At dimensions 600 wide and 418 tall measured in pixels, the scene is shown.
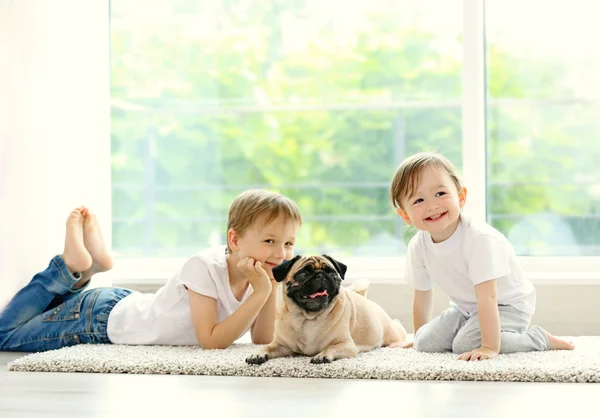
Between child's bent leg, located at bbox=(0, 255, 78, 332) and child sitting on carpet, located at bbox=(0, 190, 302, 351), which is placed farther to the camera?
child's bent leg, located at bbox=(0, 255, 78, 332)

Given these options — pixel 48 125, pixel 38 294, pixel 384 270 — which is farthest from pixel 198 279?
pixel 384 270

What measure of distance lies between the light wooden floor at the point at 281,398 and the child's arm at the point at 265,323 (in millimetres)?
467

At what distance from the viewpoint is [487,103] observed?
305cm

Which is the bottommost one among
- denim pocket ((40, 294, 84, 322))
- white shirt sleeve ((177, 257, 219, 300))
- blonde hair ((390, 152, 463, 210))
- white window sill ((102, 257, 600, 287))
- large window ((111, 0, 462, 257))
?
denim pocket ((40, 294, 84, 322))

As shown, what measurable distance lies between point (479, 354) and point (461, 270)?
0.83 ft

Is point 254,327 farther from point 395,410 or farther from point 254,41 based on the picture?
point 254,41

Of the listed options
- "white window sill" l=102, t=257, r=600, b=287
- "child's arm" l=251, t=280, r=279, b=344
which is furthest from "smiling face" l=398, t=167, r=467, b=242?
"white window sill" l=102, t=257, r=600, b=287

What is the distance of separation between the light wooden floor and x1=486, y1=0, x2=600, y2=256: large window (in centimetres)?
142

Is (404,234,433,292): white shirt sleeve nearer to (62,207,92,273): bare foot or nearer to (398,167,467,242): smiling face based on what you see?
(398,167,467,242): smiling face

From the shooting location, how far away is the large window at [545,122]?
9.86 feet

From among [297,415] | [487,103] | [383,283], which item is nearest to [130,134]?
[383,283]

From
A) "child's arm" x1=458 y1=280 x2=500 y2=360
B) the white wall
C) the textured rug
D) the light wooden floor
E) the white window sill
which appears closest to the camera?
the light wooden floor

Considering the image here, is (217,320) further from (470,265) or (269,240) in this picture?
(470,265)

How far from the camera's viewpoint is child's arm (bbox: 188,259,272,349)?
6.82 feet
